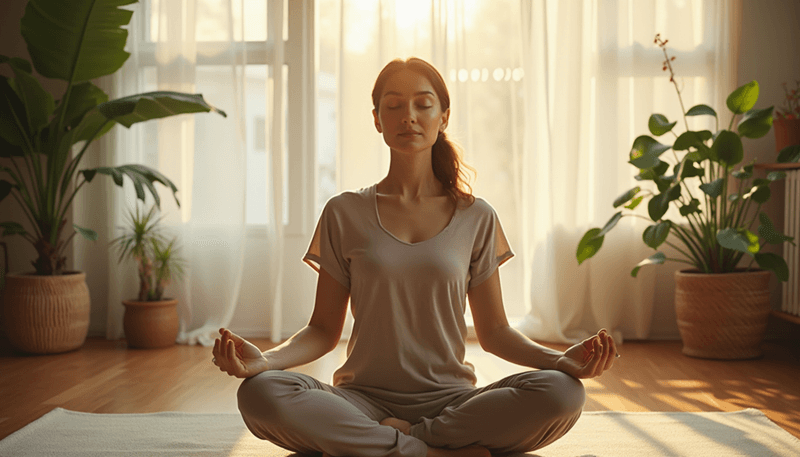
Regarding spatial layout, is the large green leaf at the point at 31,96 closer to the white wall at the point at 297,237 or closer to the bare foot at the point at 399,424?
the white wall at the point at 297,237

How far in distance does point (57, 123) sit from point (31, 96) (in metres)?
0.17

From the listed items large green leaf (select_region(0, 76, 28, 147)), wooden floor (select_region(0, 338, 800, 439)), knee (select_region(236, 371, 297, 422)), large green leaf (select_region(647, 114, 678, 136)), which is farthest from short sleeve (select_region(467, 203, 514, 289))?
large green leaf (select_region(0, 76, 28, 147))

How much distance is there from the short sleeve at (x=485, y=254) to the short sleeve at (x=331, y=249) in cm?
31

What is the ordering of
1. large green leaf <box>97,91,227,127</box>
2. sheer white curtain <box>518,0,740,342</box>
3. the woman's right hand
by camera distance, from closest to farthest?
the woman's right hand
large green leaf <box>97,91,227,127</box>
sheer white curtain <box>518,0,740,342</box>

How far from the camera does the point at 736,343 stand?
10.1 feet

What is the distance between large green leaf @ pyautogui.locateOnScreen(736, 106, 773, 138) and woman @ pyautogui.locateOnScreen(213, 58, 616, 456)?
1.92 metres

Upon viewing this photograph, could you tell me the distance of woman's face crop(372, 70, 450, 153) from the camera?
1.58m

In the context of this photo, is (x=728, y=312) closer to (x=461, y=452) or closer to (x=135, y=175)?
(x=461, y=452)

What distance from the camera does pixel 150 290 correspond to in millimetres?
3518

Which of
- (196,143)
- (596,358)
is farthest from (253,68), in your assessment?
(596,358)

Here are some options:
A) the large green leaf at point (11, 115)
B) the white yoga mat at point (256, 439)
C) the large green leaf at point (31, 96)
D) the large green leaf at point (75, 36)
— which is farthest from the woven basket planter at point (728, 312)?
the large green leaf at point (11, 115)

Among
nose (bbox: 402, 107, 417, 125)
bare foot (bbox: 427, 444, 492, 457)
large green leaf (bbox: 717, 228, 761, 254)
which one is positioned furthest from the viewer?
large green leaf (bbox: 717, 228, 761, 254)

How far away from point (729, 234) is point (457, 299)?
1.82 metres

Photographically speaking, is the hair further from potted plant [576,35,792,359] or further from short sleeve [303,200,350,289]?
potted plant [576,35,792,359]
